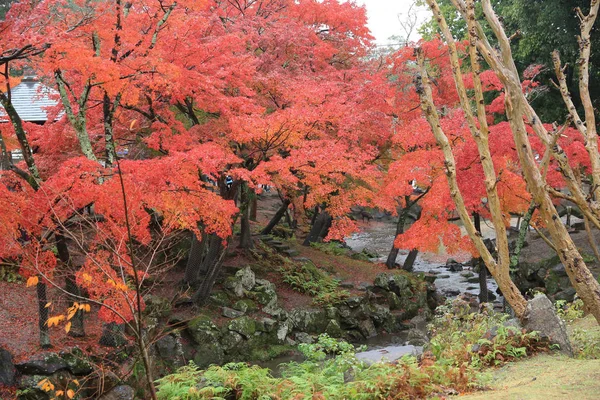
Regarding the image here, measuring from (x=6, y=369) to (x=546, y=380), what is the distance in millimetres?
9380

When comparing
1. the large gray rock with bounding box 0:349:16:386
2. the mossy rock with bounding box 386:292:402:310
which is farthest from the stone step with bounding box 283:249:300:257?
the large gray rock with bounding box 0:349:16:386

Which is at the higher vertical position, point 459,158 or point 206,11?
point 206,11

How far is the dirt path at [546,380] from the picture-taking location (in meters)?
5.41

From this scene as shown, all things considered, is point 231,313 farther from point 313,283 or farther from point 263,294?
point 313,283

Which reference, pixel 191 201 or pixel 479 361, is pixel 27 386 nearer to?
pixel 191 201

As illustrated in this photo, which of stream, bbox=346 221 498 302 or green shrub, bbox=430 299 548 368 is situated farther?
stream, bbox=346 221 498 302

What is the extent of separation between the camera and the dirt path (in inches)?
213

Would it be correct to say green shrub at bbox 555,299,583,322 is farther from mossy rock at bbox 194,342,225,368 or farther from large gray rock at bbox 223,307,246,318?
large gray rock at bbox 223,307,246,318

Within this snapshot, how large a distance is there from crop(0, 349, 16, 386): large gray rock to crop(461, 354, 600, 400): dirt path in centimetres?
852

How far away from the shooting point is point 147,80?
12.5m

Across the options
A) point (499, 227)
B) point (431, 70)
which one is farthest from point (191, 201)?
point (431, 70)

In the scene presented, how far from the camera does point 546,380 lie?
5.97 meters

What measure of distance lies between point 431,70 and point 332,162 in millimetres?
9914

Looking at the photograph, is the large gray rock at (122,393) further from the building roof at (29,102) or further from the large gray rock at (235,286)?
the building roof at (29,102)
